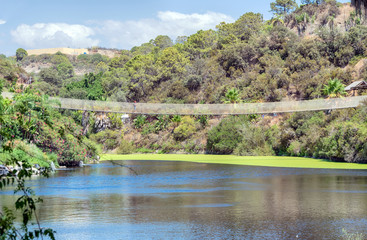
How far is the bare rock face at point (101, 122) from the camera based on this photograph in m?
50.3

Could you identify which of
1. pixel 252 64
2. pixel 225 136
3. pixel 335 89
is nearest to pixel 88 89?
pixel 252 64

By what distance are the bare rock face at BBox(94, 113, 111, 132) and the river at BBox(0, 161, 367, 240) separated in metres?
26.1

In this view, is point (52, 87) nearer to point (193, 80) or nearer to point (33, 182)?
point (193, 80)

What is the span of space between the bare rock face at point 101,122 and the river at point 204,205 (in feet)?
85.7

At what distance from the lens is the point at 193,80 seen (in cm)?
5203

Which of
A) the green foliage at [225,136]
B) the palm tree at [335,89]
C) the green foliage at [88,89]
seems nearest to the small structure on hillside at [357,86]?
the palm tree at [335,89]

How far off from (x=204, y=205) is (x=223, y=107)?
19666 mm

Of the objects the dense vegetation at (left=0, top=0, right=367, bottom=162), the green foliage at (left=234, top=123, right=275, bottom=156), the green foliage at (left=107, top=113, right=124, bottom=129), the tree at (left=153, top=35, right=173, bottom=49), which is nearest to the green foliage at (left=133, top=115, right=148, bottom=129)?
the dense vegetation at (left=0, top=0, right=367, bottom=162)

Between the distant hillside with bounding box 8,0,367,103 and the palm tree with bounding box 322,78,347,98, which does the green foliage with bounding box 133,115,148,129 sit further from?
the palm tree with bounding box 322,78,347,98

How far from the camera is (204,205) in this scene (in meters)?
15.3

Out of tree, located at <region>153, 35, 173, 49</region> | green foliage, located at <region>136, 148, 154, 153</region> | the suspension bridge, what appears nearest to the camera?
the suspension bridge

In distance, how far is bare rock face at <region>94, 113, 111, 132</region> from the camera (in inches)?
1982

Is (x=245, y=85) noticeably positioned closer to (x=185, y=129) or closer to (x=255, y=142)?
(x=185, y=129)

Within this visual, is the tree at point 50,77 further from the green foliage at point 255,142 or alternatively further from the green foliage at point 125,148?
the green foliage at point 255,142
